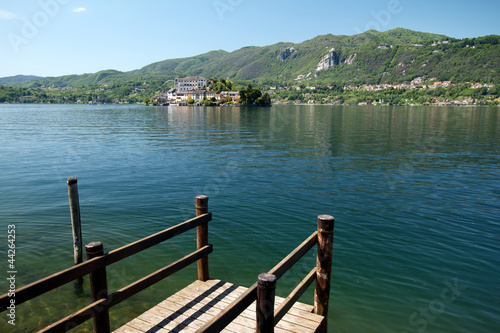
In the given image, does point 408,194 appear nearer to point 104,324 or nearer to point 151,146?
point 104,324

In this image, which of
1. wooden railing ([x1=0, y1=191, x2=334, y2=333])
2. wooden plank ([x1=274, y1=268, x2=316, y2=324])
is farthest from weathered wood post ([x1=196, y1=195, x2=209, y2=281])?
wooden plank ([x1=274, y1=268, x2=316, y2=324])

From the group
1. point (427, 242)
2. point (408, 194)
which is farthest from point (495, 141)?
point (427, 242)

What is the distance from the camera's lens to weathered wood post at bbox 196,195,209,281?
7.87 m

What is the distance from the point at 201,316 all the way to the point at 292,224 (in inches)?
351

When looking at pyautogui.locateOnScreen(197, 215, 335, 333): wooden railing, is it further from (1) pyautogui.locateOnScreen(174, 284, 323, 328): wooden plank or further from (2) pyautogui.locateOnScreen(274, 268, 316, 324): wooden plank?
(1) pyautogui.locateOnScreen(174, 284, 323, 328): wooden plank

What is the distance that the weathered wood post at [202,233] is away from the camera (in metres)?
7.87

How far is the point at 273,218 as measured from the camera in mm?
15930

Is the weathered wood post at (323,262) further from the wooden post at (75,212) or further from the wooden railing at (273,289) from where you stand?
the wooden post at (75,212)

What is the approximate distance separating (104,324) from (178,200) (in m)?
12.8

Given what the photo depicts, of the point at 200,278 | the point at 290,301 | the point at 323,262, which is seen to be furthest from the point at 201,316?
the point at 323,262

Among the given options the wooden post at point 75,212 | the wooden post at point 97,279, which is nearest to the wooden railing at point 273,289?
the wooden post at point 97,279

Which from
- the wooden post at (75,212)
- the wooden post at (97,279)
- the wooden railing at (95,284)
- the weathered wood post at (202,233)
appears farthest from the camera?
the wooden post at (75,212)

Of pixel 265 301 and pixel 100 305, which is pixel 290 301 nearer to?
pixel 265 301

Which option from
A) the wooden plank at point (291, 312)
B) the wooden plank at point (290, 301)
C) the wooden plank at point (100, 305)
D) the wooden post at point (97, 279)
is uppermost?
the wooden post at point (97, 279)
